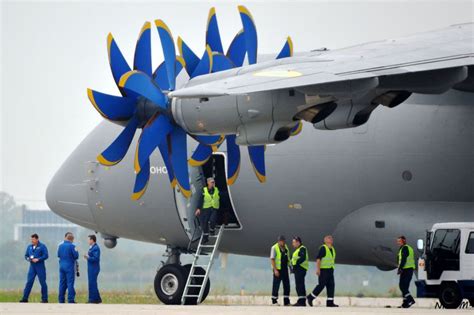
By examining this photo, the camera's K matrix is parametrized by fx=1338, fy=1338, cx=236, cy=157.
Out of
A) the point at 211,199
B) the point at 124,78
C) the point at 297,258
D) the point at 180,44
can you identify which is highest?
the point at 180,44

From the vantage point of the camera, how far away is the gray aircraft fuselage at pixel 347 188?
24.8 meters

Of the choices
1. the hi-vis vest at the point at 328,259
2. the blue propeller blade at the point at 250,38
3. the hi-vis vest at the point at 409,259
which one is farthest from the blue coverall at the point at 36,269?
the hi-vis vest at the point at 409,259

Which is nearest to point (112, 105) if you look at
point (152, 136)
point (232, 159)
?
point (152, 136)

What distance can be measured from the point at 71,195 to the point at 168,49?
21.5 feet

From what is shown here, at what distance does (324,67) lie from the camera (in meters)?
20.7

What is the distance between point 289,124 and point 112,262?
102 ft

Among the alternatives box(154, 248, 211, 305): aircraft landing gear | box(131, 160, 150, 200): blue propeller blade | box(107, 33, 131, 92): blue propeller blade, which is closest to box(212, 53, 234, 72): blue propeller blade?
box(107, 33, 131, 92): blue propeller blade

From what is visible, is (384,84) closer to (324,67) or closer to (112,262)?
(324,67)

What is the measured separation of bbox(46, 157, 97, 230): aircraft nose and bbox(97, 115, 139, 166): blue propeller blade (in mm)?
5103

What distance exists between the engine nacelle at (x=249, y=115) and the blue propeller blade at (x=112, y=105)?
4.58 ft

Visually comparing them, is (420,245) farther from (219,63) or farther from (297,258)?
(219,63)

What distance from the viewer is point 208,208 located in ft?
87.7

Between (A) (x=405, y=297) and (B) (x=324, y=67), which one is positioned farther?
(A) (x=405, y=297)

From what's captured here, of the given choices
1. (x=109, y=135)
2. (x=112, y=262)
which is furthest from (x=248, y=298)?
(x=112, y=262)
